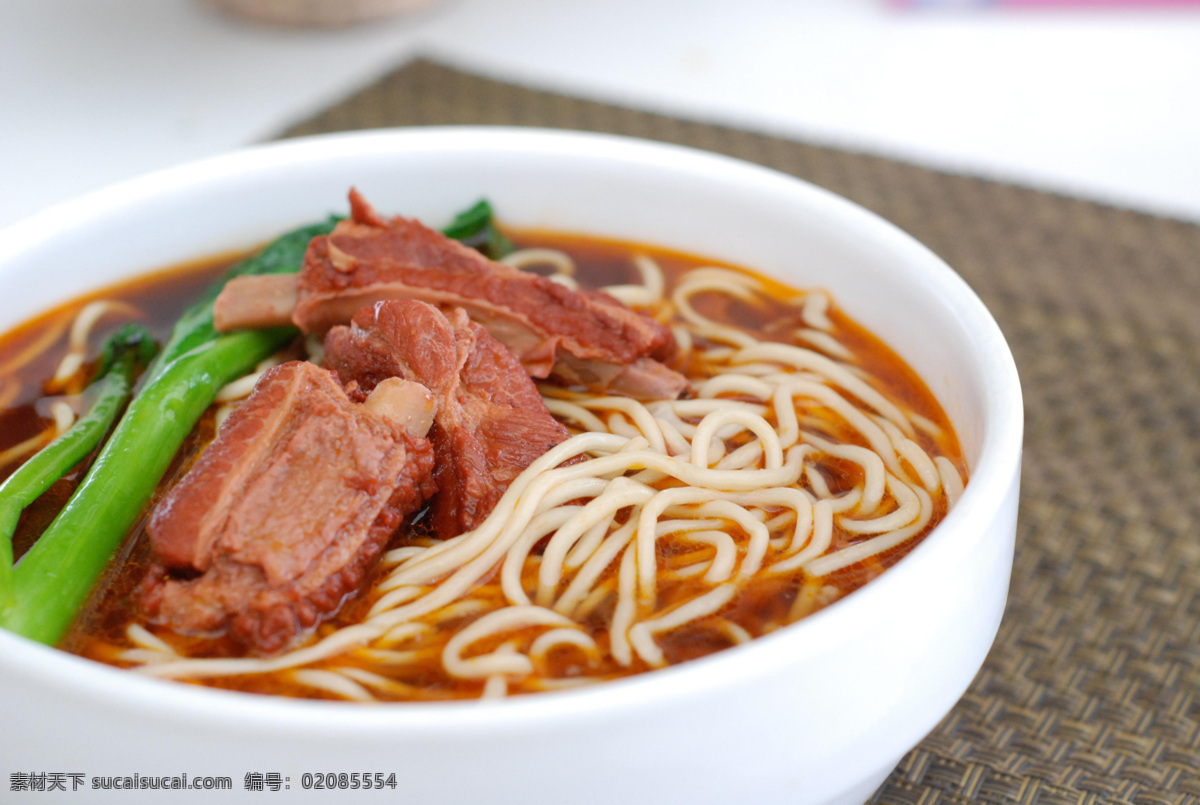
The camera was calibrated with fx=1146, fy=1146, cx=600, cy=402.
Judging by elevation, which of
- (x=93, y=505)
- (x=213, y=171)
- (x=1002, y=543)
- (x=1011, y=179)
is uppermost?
(x=213, y=171)

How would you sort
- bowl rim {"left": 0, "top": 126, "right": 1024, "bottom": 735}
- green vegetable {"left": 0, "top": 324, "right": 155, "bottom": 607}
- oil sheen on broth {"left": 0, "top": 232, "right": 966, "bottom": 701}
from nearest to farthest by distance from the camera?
bowl rim {"left": 0, "top": 126, "right": 1024, "bottom": 735} → oil sheen on broth {"left": 0, "top": 232, "right": 966, "bottom": 701} → green vegetable {"left": 0, "top": 324, "right": 155, "bottom": 607}

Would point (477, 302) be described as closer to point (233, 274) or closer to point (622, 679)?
point (233, 274)

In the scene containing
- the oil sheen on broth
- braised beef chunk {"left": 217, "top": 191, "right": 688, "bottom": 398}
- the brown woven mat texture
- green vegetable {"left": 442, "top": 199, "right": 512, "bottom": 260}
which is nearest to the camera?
the oil sheen on broth

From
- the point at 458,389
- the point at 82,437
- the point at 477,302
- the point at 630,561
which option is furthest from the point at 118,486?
the point at 630,561

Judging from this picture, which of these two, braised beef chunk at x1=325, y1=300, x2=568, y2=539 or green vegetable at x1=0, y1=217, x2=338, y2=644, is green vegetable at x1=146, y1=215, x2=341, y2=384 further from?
braised beef chunk at x1=325, y1=300, x2=568, y2=539

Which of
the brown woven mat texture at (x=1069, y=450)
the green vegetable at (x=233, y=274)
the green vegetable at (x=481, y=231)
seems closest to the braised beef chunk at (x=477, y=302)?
the green vegetable at (x=233, y=274)

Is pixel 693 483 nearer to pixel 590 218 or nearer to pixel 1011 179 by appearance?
pixel 590 218

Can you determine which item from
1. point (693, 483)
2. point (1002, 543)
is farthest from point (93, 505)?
point (1002, 543)

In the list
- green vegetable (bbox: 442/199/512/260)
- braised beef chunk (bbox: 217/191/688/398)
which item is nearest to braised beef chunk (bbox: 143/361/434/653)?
braised beef chunk (bbox: 217/191/688/398)
